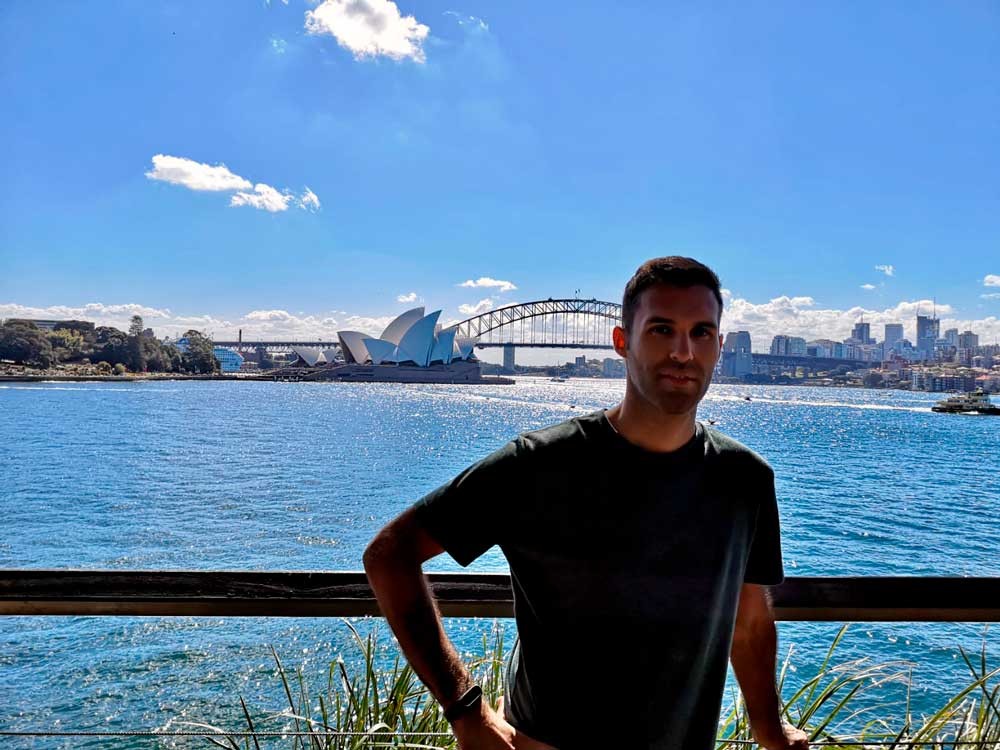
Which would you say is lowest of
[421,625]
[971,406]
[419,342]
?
[971,406]

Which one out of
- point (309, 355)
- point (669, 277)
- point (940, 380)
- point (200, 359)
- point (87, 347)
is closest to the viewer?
point (669, 277)

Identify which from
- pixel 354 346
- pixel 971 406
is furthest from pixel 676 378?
pixel 354 346

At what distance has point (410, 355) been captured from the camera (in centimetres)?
8506

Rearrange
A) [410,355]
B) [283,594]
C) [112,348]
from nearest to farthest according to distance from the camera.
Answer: [283,594] < [410,355] < [112,348]

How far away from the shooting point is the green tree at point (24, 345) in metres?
82.5

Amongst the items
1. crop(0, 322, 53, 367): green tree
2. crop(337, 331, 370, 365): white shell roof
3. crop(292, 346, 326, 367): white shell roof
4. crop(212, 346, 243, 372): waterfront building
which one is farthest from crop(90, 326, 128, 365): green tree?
crop(212, 346, 243, 372): waterfront building

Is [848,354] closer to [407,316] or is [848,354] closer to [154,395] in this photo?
[407,316]

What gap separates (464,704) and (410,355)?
84.9 m

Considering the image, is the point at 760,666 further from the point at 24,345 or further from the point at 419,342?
the point at 24,345

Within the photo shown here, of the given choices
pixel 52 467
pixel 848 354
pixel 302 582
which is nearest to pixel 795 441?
pixel 52 467

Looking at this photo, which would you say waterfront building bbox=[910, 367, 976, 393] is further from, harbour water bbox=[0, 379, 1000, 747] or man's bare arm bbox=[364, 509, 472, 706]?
man's bare arm bbox=[364, 509, 472, 706]

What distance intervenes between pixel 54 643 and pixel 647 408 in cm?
930

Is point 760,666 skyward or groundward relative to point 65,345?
groundward

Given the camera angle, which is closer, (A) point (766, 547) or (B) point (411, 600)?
(B) point (411, 600)
